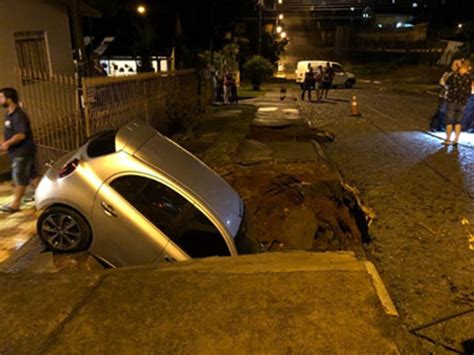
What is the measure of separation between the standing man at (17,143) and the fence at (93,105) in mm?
1534

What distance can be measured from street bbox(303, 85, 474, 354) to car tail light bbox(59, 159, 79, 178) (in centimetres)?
356

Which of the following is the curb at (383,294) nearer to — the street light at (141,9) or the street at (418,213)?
the street at (418,213)

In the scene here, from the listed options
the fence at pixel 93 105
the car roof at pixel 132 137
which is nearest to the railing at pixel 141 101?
the fence at pixel 93 105

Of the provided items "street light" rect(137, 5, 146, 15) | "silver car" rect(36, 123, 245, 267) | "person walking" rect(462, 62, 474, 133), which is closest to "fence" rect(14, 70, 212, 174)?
"silver car" rect(36, 123, 245, 267)

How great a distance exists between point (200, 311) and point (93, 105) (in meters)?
5.86

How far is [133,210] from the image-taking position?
13.9 feet

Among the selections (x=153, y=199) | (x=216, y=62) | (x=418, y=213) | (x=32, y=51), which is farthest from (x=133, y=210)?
(x=216, y=62)

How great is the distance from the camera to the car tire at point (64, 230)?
4.44 meters

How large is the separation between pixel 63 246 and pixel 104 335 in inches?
84.3

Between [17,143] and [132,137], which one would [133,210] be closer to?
[132,137]

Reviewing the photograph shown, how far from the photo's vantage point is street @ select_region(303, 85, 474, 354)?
4.48 meters

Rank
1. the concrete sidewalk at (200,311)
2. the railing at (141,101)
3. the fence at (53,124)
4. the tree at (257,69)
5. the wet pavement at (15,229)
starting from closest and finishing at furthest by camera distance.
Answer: the concrete sidewalk at (200,311), the wet pavement at (15,229), the fence at (53,124), the railing at (141,101), the tree at (257,69)

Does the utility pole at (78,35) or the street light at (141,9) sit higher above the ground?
the street light at (141,9)

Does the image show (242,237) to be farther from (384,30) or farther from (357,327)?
(384,30)
